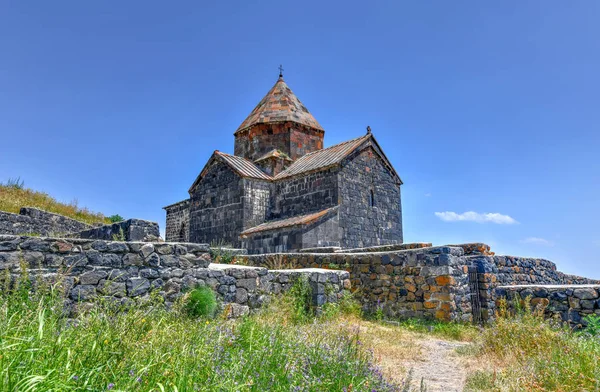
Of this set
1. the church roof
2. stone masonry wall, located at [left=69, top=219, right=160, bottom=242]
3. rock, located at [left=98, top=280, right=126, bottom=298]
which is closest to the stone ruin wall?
stone masonry wall, located at [left=69, top=219, right=160, bottom=242]

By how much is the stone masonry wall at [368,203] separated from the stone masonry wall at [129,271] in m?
7.76

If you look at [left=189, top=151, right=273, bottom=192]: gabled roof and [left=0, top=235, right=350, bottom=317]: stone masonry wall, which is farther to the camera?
[left=189, top=151, right=273, bottom=192]: gabled roof

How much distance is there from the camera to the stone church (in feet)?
46.5

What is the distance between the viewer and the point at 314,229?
13258 mm

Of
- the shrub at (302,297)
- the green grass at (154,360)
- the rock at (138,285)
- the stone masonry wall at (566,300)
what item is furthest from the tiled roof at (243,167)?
the green grass at (154,360)

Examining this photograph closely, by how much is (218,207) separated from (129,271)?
11.4 metres

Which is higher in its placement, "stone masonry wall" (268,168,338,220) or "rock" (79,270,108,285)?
"stone masonry wall" (268,168,338,220)

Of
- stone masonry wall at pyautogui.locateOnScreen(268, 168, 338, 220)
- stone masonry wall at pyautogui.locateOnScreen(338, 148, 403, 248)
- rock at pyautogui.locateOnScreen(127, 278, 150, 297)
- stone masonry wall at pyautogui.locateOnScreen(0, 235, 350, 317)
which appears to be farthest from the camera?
stone masonry wall at pyautogui.locateOnScreen(268, 168, 338, 220)

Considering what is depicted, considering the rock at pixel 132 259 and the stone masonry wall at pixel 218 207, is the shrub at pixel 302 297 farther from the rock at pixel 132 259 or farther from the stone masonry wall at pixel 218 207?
the stone masonry wall at pixel 218 207

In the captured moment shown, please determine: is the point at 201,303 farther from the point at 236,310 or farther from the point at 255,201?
the point at 255,201

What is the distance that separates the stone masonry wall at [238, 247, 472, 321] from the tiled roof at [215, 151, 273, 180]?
816cm

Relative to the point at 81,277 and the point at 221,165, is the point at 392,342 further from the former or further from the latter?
the point at 221,165

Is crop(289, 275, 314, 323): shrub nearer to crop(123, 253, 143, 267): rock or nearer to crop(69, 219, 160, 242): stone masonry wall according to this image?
crop(123, 253, 143, 267): rock

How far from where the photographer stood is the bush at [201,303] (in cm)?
556
